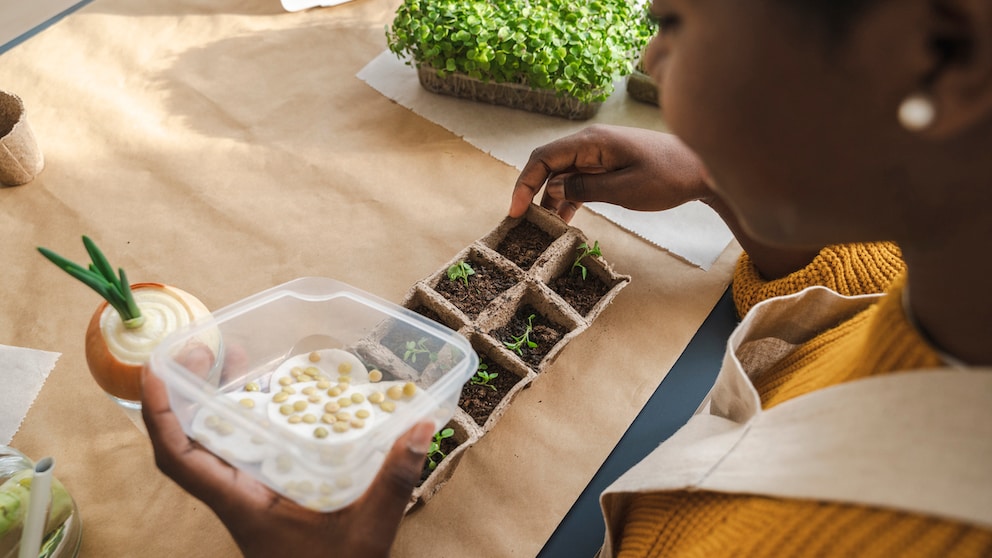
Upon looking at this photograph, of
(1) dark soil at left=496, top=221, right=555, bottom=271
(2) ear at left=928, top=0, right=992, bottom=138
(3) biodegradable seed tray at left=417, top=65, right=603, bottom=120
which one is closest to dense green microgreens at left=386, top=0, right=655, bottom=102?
(3) biodegradable seed tray at left=417, top=65, right=603, bottom=120

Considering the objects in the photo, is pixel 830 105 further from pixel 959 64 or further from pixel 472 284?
pixel 472 284

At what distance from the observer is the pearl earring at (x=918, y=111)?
29 centimetres

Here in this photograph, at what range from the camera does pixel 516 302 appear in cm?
86

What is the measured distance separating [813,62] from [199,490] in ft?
1.72

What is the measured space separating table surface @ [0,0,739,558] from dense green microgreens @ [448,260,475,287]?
0.12 meters

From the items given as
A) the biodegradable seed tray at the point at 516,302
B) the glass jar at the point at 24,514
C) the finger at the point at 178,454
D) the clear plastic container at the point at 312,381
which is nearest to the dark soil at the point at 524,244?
the biodegradable seed tray at the point at 516,302

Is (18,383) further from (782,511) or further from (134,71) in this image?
(782,511)

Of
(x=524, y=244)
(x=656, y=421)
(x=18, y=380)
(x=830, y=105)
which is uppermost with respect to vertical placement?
(x=830, y=105)

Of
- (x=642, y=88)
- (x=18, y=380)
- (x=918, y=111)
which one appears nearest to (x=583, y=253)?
(x=642, y=88)

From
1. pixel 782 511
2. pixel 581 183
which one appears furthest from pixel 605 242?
pixel 782 511

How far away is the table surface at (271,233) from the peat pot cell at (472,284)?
12cm

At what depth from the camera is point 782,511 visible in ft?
1.49

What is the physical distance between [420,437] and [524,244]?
462 millimetres

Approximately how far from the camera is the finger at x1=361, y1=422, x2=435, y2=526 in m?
0.52
